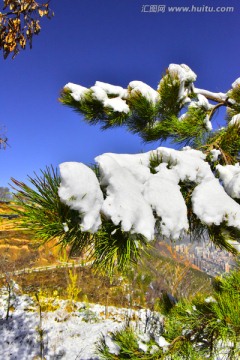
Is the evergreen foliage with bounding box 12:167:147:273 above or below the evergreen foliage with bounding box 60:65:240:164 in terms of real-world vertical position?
below

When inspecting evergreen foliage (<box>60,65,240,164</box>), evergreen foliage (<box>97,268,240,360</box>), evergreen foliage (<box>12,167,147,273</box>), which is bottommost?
evergreen foliage (<box>97,268,240,360</box>)

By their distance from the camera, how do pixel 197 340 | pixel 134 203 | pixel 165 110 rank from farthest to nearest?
pixel 165 110 → pixel 197 340 → pixel 134 203

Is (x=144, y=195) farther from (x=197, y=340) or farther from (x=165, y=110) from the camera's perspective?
(x=165, y=110)

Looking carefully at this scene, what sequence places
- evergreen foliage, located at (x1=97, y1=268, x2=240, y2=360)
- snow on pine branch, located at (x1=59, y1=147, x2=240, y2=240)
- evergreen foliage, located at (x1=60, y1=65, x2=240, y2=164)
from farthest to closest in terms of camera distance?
evergreen foliage, located at (x1=60, y1=65, x2=240, y2=164) < evergreen foliage, located at (x1=97, y1=268, x2=240, y2=360) < snow on pine branch, located at (x1=59, y1=147, x2=240, y2=240)

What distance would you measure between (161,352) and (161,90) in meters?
2.27

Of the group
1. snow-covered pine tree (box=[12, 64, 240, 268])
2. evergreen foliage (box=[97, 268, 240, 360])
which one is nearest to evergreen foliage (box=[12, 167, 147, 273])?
snow-covered pine tree (box=[12, 64, 240, 268])

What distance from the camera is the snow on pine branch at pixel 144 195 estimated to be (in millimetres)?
848

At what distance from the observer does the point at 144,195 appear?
38.8 inches

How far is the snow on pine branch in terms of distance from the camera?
0.85m

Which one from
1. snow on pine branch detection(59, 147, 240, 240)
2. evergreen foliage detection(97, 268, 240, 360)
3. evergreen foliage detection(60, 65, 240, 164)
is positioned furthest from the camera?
evergreen foliage detection(60, 65, 240, 164)

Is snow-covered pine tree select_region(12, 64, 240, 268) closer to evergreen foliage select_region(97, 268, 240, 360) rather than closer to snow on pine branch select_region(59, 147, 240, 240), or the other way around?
snow on pine branch select_region(59, 147, 240, 240)

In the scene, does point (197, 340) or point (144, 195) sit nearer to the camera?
point (144, 195)

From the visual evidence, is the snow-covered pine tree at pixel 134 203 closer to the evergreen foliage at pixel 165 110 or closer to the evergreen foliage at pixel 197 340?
the evergreen foliage at pixel 197 340

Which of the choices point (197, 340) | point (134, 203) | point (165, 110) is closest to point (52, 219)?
point (134, 203)
